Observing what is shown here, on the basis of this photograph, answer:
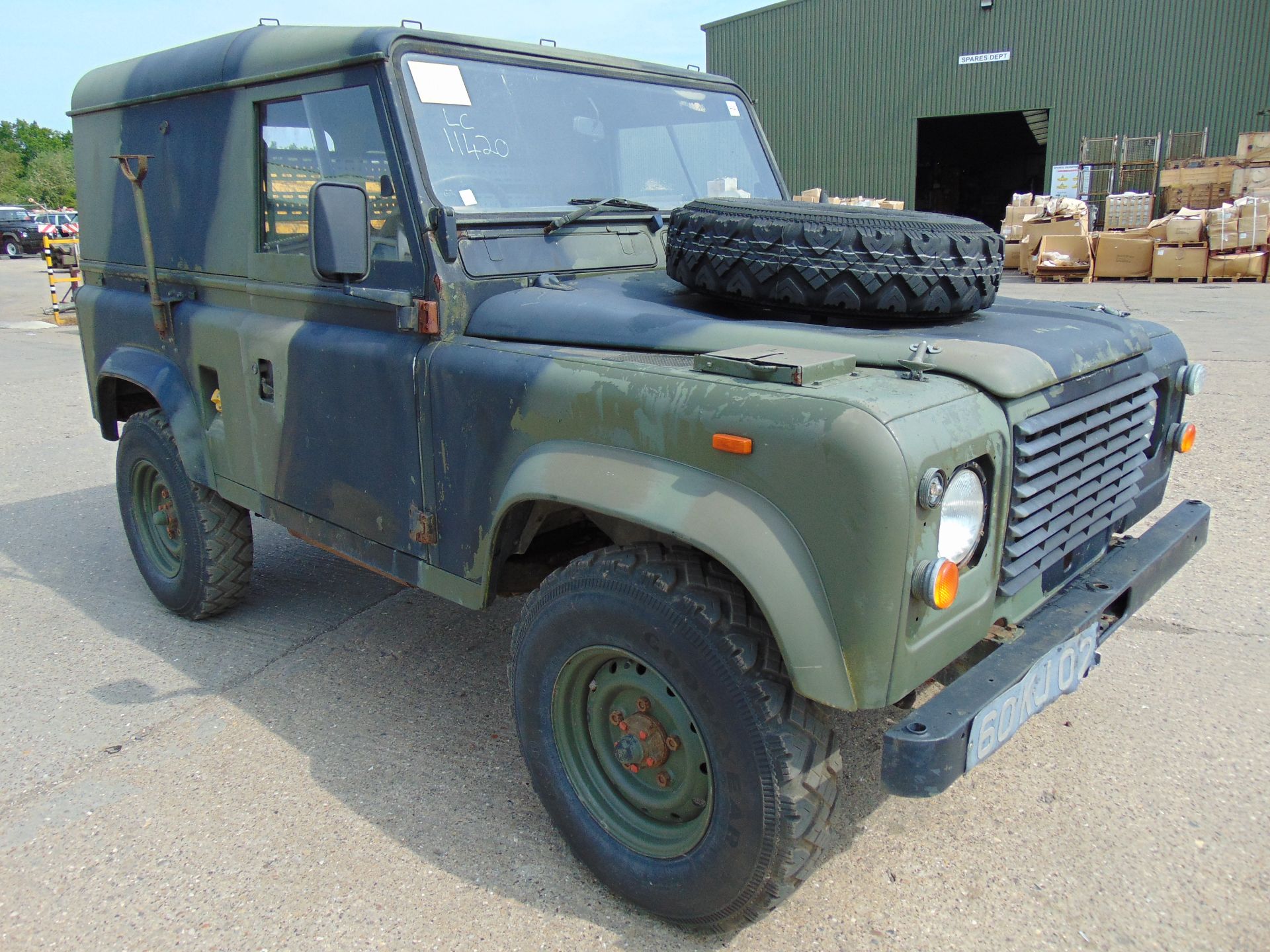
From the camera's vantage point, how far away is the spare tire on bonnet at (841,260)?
2.41 meters

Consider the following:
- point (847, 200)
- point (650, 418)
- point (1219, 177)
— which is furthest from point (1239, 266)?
point (650, 418)

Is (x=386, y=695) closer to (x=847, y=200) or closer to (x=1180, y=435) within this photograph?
(x=1180, y=435)

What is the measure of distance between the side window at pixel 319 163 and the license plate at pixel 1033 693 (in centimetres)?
196

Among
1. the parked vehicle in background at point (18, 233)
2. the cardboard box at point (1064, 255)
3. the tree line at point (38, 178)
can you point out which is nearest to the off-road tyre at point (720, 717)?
the cardboard box at point (1064, 255)

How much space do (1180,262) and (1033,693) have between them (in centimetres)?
1668

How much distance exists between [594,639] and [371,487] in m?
1.06

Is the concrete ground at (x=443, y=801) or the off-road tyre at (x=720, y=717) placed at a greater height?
the off-road tyre at (x=720, y=717)

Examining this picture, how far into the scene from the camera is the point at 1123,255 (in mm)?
16453

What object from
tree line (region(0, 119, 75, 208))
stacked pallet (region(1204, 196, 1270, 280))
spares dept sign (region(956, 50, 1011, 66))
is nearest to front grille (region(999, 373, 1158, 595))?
stacked pallet (region(1204, 196, 1270, 280))

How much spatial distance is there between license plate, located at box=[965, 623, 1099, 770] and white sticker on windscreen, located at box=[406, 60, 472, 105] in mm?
2240

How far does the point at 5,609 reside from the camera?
4457 millimetres

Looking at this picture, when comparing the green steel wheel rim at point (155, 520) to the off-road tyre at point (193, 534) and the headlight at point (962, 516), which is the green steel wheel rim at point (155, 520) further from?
the headlight at point (962, 516)

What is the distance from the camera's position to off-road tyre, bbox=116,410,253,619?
395 cm

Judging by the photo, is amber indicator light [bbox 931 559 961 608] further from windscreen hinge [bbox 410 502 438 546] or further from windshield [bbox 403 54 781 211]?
windshield [bbox 403 54 781 211]
